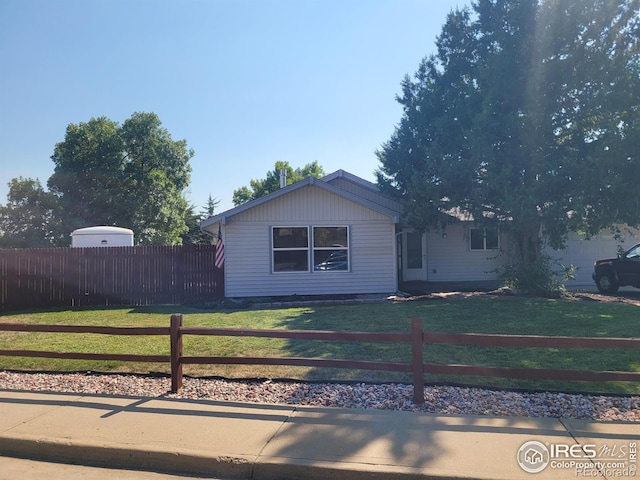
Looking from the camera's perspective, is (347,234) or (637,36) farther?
(347,234)

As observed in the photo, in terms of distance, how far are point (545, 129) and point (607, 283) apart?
Result: 630cm

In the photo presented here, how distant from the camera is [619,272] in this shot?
52.0ft

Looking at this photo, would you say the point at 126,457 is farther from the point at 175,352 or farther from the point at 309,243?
the point at 309,243

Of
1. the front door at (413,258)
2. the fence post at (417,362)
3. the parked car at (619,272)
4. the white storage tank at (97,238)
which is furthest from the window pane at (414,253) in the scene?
the fence post at (417,362)

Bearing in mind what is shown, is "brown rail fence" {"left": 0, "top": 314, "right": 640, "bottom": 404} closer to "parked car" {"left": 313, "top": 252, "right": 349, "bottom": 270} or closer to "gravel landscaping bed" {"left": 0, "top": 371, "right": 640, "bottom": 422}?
"gravel landscaping bed" {"left": 0, "top": 371, "right": 640, "bottom": 422}

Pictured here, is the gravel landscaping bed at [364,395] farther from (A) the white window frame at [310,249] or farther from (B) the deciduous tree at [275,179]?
(B) the deciduous tree at [275,179]

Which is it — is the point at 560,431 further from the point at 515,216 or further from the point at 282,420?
the point at 515,216

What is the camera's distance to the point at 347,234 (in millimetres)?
15945

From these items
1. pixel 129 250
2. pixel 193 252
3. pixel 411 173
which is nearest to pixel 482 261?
pixel 411 173

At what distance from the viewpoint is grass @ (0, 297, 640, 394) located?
7164 mm

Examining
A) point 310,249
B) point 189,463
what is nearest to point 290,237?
point 310,249

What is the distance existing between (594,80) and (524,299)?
6756 millimetres

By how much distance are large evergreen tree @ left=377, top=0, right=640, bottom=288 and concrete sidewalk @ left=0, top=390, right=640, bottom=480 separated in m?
9.77

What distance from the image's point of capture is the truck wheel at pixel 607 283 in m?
16.2
